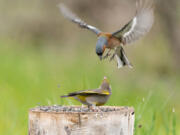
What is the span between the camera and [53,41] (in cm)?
Result: 1503

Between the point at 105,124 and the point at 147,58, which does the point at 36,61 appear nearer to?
the point at 147,58

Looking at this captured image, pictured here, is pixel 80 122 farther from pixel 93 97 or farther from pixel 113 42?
pixel 113 42

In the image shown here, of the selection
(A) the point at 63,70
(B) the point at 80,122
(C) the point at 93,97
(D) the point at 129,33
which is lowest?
(B) the point at 80,122

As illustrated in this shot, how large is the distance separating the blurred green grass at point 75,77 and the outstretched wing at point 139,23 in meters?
0.70

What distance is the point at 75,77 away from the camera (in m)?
9.09

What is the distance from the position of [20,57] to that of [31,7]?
3.41m

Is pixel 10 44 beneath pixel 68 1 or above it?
beneath

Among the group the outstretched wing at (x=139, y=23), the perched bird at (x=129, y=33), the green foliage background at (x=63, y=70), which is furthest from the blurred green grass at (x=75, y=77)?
the outstretched wing at (x=139, y=23)

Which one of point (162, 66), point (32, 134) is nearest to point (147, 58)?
point (162, 66)

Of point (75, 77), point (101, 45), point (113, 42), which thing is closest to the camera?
point (101, 45)

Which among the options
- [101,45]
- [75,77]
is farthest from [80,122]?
[75,77]

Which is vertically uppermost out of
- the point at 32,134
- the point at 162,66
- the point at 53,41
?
the point at 53,41

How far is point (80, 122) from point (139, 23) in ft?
4.33

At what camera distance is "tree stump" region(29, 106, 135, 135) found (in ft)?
11.4
